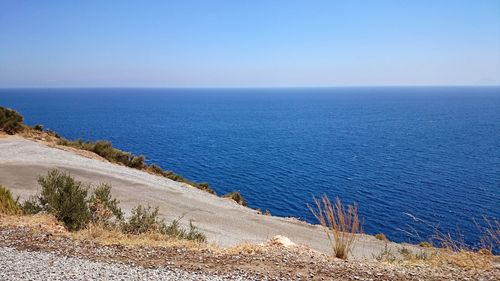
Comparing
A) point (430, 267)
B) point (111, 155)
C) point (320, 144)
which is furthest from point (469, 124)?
point (430, 267)

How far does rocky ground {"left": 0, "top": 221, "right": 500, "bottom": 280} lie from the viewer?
6188mm

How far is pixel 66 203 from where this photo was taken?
401 inches

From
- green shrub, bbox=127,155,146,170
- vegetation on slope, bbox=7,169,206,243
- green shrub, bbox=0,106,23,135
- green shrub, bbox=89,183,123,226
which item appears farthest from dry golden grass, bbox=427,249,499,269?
green shrub, bbox=0,106,23,135

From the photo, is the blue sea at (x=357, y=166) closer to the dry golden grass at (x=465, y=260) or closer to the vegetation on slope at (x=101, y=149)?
the dry golden grass at (x=465, y=260)

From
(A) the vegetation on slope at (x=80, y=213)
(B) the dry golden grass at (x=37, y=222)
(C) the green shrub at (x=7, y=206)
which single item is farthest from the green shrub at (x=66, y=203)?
(C) the green shrub at (x=7, y=206)

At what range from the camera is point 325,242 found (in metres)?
16.7

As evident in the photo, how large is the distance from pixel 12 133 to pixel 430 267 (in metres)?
31.0

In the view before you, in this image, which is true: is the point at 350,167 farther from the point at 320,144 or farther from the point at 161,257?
the point at 161,257

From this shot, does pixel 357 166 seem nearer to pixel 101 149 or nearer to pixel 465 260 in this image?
pixel 101 149

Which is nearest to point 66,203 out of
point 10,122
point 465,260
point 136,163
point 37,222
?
point 37,222

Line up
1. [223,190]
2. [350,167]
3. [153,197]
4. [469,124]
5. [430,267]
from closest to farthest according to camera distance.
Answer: [430,267], [153,197], [223,190], [350,167], [469,124]

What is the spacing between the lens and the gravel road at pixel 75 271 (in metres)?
5.96

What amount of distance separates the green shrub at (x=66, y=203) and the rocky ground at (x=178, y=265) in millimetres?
1910

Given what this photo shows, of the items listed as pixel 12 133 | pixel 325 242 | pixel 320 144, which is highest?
pixel 12 133
